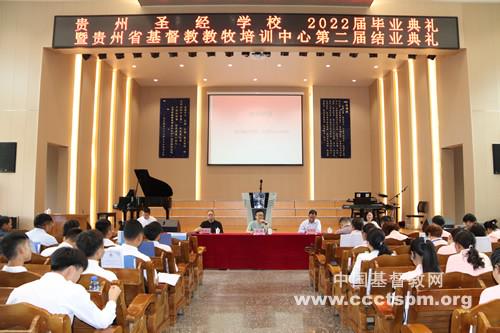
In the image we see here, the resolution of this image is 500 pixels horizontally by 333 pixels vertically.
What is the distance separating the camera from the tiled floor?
379 cm

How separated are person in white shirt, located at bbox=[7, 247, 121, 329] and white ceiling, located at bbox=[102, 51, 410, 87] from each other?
9277mm

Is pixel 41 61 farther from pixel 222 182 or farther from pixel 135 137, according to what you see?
pixel 222 182

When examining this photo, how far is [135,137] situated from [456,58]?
1014cm

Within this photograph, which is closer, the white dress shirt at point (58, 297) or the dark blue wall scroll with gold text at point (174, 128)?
the white dress shirt at point (58, 297)

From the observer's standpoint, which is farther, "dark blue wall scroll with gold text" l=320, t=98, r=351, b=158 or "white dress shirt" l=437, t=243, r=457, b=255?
"dark blue wall scroll with gold text" l=320, t=98, r=351, b=158

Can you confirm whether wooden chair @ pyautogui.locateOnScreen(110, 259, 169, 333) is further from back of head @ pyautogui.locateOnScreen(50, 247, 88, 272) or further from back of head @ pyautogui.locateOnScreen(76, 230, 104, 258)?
back of head @ pyautogui.locateOnScreen(50, 247, 88, 272)

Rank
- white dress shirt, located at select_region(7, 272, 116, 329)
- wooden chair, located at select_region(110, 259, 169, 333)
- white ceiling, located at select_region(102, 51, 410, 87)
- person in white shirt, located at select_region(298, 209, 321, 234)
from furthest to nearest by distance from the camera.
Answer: white ceiling, located at select_region(102, 51, 410, 87) → person in white shirt, located at select_region(298, 209, 321, 234) → wooden chair, located at select_region(110, 259, 169, 333) → white dress shirt, located at select_region(7, 272, 116, 329)

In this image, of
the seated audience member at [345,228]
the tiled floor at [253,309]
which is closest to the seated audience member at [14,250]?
the tiled floor at [253,309]

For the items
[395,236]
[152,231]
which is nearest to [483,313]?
[152,231]

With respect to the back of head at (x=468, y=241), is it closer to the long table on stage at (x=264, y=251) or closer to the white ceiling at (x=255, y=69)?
the long table on stage at (x=264, y=251)

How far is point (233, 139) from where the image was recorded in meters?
14.1

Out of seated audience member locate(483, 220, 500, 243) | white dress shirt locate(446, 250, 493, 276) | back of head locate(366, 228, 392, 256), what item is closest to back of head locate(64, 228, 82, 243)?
back of head locate(366, 228, 392, 256)

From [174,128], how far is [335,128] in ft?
18.9

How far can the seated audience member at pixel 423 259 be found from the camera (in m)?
2.61
